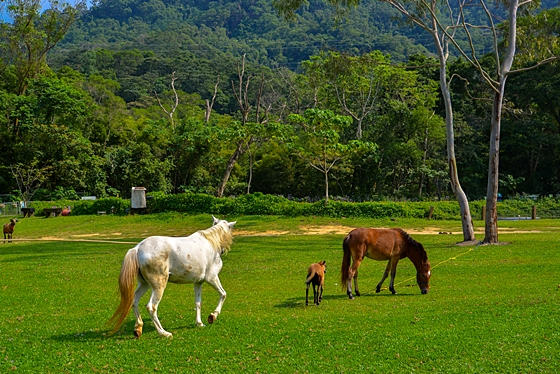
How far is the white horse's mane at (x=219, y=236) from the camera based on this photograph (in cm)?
1127

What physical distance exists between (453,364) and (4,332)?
25.6 ft

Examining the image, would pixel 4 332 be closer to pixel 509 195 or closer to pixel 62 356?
pixel 62 356

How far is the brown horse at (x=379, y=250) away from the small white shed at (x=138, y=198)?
30.8m

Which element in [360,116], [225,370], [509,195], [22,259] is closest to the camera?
[225,370]

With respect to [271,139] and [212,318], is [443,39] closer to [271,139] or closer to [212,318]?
[271,139]

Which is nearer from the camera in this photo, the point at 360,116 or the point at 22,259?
the point at 22,259

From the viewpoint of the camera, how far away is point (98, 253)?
1035 inches

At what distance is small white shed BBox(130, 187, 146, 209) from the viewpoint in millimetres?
42375

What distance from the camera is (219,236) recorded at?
1141 centimetres

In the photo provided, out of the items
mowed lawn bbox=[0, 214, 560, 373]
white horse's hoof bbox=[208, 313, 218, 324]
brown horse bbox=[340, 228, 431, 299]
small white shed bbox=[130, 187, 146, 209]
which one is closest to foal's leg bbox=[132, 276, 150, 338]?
mowed lawn bbox=[0, 214, 560, 373]

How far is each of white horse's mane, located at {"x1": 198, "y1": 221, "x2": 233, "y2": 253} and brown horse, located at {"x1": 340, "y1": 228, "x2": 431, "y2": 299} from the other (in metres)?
3.02

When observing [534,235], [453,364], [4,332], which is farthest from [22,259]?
[534,235]

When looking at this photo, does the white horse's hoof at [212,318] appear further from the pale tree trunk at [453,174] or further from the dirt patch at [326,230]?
the dirt patch at [326,230]

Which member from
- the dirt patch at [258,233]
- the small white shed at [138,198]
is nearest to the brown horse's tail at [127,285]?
the dirt patch at [258,233]
